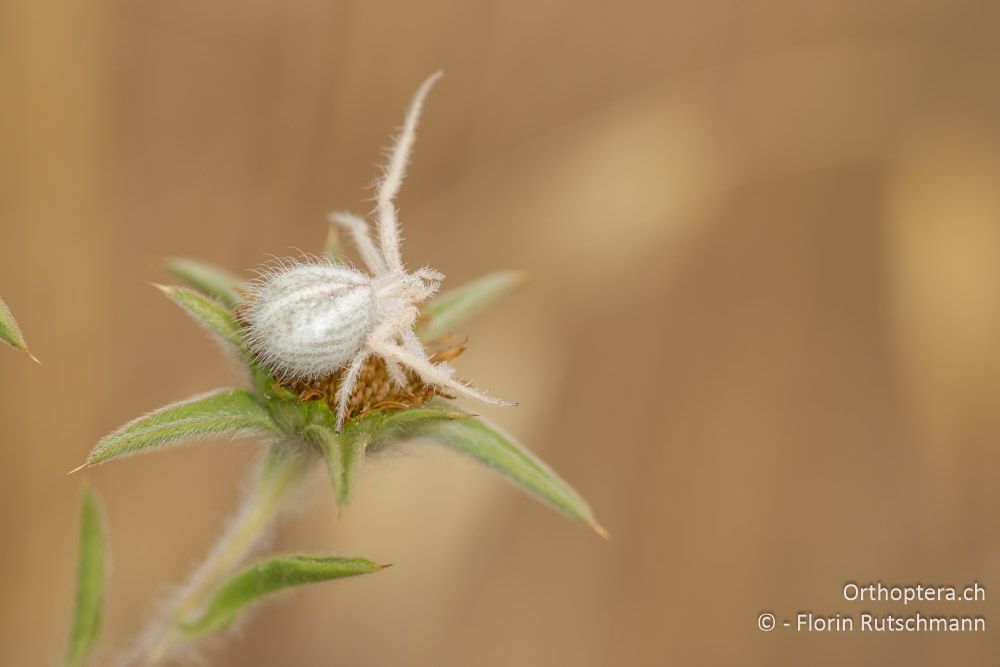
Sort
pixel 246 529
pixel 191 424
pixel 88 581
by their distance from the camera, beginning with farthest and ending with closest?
pixel 88 581, pixel 246 529, pixel 191 424

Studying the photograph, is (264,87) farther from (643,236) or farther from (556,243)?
(643,236)

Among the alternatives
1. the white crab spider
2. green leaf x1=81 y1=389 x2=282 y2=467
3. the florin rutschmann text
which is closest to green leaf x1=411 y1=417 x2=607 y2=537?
the white crab spider

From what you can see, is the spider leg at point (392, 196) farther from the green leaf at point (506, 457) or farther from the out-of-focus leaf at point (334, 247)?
the green leaf at point (506, 457)

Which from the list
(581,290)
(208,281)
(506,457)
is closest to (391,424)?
(506,457)

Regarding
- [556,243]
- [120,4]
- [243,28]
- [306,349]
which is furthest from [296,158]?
[306,349]

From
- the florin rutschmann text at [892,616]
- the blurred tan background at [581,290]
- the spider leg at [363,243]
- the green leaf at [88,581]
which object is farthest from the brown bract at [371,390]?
the florin rutschmann text at [892,616]

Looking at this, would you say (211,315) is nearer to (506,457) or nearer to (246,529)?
(246,529)
